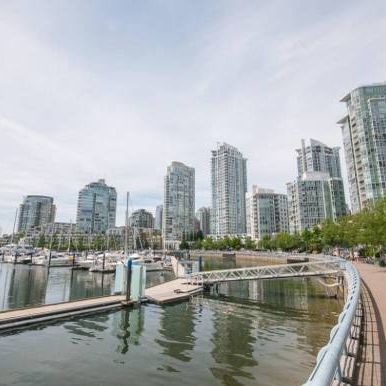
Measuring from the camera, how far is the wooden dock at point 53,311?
23.1 metres

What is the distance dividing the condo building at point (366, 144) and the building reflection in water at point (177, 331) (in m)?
88.5

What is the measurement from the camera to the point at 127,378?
1473 cm

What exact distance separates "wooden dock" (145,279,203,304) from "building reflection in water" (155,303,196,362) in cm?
178

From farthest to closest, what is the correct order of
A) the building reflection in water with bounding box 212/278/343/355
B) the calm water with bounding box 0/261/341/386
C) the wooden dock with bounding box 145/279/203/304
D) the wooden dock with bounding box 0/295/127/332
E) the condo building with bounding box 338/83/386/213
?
the condo building with bounding box 338/83/386/213 → the wooden dock with bounding box 145/279/203/304 → the wooden dock with bounding box 0/295/127/332 → the building reflection in water with bounding box 212/278/343/355 → the calm water with bounding box 0/261/341/386

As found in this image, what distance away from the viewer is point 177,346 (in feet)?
63.5

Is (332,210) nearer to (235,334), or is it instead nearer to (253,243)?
(253,243)

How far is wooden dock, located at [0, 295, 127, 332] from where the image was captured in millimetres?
23125

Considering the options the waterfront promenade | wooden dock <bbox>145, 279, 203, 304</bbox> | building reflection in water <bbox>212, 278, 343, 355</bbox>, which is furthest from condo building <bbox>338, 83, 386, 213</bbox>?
the waterfront promenade

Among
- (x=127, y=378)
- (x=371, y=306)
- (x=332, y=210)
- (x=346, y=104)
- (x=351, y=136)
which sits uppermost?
(x=346, y=104)

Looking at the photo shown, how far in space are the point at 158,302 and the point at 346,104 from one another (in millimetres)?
124482

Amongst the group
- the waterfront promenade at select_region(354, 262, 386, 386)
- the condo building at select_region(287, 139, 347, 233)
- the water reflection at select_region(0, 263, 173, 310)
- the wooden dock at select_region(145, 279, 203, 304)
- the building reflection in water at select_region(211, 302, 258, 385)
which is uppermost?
the condo building at select_region(287, 139, 347, 233)

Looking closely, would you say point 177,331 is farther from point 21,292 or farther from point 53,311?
point 21,292

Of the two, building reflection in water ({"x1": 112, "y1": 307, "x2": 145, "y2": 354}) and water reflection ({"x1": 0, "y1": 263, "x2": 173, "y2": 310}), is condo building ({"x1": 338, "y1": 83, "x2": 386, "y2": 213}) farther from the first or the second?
building reflection in water ({"x1": 112, "y1": 307, "x2": 145, "y2": 354})

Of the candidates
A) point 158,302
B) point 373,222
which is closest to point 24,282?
point 158,302
